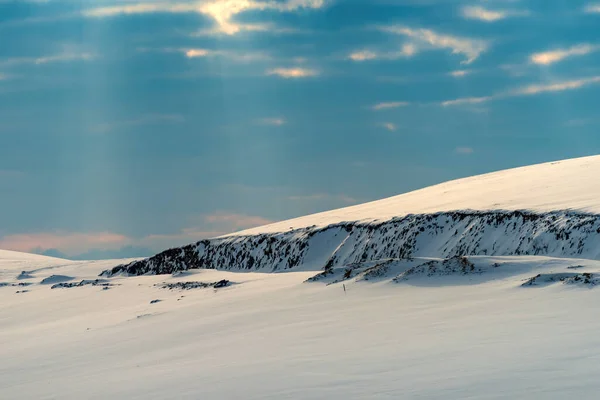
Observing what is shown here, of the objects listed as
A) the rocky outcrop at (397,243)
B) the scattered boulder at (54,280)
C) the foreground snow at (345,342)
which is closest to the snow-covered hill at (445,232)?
the rocky outcrop at (397,243)

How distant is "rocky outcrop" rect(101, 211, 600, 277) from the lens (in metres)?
34.8

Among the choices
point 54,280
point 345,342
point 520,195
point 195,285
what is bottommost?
point 345,342

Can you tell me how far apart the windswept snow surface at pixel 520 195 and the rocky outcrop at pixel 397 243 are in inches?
57.3

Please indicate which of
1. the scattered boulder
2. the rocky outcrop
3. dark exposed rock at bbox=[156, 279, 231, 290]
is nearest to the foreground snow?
dark exposed rock at bbox=[156, 279, 231, 290]

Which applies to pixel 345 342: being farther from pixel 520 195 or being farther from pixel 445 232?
pixel 520 195

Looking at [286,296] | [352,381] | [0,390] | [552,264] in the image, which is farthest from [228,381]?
[552,264]

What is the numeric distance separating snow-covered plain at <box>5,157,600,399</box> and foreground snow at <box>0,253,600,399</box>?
6 centimetres

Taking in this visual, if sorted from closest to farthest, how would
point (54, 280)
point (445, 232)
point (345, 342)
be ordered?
point (345, 342)
point (445, 232)
point (54, 280)

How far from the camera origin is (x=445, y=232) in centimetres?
4156

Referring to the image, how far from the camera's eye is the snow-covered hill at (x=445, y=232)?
35719mm

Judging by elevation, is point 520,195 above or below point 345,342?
above

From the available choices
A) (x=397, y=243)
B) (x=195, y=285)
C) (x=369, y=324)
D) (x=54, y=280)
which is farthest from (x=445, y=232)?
(x=54, y=280)

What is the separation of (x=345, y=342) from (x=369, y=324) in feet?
6.87

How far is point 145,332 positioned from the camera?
77.6ft
